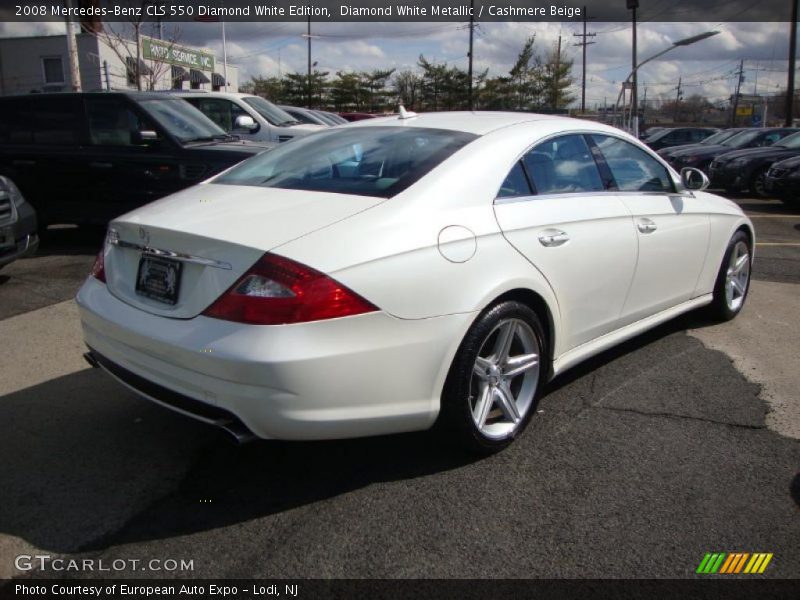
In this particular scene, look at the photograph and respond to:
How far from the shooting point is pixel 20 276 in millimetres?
6773

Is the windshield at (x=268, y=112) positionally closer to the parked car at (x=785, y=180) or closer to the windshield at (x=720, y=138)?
the parked car at (x=785, y=180)

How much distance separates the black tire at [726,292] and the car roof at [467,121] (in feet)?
5.65

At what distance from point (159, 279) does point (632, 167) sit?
116 inches

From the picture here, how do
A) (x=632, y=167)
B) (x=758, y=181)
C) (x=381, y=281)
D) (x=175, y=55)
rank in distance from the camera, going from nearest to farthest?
1. (x=381, y=281)
2. (x=632, y=167)
3. (x=758, y=181)
4. (x=175, y=55)

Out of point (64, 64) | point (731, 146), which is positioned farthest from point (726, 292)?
point (64, 64)

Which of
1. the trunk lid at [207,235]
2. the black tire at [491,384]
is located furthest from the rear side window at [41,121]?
the black tire at [491,384]

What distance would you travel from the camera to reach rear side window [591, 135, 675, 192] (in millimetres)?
4137

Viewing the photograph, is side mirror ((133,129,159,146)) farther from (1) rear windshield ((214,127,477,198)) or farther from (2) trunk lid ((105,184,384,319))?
(2) trunk lid ((105,184,384,319))

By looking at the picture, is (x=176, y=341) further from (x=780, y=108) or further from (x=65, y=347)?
(x=780, y=108)

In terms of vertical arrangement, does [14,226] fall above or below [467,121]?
below

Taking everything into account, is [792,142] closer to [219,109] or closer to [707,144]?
[707,144]

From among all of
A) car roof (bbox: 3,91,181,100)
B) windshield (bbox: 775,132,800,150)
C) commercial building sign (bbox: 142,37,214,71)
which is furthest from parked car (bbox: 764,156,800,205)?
commercial building sign (bbox: 142,37,214,71)

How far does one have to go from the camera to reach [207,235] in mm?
2729

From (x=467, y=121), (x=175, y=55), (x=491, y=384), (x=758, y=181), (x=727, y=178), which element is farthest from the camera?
(x=175, y=55)
